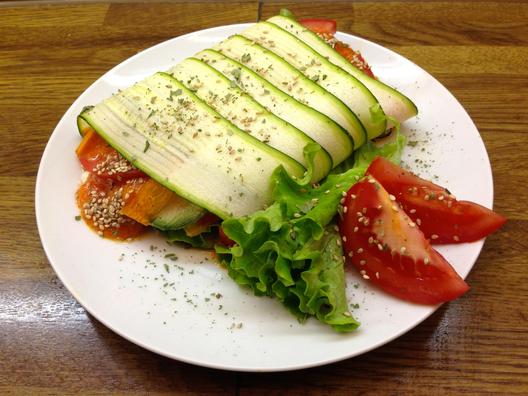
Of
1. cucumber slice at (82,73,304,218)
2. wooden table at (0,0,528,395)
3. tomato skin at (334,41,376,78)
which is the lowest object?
wooden table at (0,0,528,395)

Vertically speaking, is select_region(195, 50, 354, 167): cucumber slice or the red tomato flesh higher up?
select_region(195, 50, 354, 167): cucumber slice

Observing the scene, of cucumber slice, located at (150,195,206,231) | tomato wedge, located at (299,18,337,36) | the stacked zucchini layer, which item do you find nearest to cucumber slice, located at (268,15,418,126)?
the stacked zucchini layer

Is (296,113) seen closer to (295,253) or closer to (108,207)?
(295,253)

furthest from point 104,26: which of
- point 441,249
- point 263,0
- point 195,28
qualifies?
point 441,249

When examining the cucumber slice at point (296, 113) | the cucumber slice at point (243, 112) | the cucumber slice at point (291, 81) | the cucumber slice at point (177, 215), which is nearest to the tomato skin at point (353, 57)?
the cucumber slice at point (291, 81)

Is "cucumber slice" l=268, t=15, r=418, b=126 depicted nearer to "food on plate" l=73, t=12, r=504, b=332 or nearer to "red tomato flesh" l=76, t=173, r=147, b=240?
"food on plate" l=73, t=12, r=504, b=332

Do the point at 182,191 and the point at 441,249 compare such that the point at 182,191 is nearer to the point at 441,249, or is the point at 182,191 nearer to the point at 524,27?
the point at 441,249
